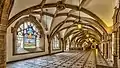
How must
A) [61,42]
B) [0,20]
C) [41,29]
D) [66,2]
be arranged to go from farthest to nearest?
[61,42], [41,29], [66,2], [0,20]

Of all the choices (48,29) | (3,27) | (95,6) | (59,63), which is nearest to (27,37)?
(48,29)

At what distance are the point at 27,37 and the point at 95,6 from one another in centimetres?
543

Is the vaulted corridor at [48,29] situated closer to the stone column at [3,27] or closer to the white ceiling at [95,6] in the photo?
the white ceiling at [95,6]

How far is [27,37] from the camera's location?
10.6 m

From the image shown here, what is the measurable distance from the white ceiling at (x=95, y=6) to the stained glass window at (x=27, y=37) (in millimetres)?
2634

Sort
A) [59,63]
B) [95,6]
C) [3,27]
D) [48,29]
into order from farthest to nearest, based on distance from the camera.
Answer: [48,29]
[95,6]
[59,63]
[3,27]

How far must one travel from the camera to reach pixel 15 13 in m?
7.29

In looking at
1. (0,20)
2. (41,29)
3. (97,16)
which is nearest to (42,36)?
(41,29)

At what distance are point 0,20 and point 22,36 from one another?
7.25 m

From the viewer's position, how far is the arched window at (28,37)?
9516mm

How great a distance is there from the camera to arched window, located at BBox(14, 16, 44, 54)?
31.2 feet

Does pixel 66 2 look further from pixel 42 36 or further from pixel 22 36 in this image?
pixel 42 36

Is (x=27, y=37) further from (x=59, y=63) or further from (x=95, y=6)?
(x=95, y=6)

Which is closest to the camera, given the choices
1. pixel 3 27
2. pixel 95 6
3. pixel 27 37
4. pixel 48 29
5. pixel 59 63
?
pixel 3 27
